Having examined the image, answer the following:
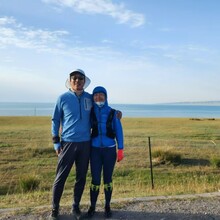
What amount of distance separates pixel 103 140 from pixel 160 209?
1420 millimetres

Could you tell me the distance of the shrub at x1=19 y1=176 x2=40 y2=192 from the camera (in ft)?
34.4

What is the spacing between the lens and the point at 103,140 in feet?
18.0

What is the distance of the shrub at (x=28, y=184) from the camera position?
10.5 m

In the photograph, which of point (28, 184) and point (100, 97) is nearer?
point (100, 97)

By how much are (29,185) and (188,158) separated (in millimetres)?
7023

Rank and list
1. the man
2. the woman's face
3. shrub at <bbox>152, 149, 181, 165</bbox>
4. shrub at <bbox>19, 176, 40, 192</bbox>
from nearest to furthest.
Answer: the man → the woman's face → shrub at <bbox>19, 176, 40, 192</bbox> → shrub at <bbox>152, 149, 181, 165</bbox>

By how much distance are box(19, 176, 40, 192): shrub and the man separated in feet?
17.3

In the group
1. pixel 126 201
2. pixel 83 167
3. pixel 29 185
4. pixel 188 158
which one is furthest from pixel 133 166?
pixel 83 167

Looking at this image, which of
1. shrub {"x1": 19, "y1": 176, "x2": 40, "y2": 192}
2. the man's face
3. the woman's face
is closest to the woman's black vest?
the woman's face

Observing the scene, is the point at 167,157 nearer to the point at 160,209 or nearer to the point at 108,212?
the point at 160,209

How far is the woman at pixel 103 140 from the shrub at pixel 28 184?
17.3 feet

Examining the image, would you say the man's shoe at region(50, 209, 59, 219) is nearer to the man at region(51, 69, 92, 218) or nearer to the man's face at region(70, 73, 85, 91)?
the man at region(51, 69, 92, 218)

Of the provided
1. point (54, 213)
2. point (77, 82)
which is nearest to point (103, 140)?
point (77, 82)

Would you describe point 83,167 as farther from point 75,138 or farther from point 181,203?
point 181,203
